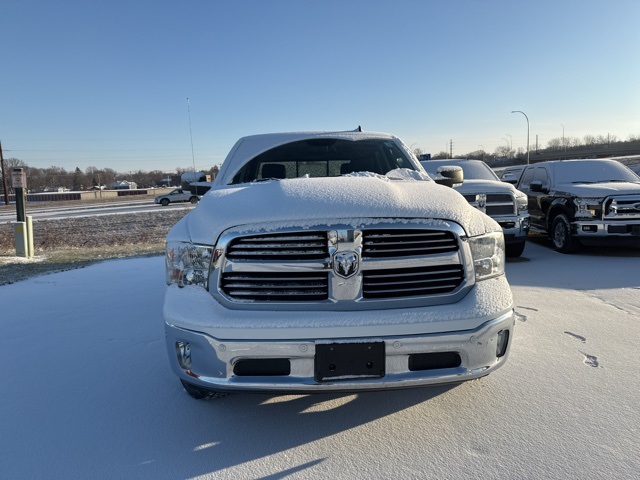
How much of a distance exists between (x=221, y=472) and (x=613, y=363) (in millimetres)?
2812

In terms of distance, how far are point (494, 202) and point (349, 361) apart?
6.23 meters

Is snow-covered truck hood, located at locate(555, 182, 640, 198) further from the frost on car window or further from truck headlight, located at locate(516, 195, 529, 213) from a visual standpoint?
the frost on car window

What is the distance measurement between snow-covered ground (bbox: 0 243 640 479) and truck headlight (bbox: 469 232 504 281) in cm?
83

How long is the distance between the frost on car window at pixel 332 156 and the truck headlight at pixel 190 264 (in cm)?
182

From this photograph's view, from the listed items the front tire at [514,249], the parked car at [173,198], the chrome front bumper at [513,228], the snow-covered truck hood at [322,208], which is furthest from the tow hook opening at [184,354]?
the parked car at [173,198]

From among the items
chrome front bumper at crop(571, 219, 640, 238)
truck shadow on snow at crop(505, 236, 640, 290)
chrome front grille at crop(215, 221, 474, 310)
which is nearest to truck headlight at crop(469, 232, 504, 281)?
chrome front grille at crop(215, 221, 474, 310)

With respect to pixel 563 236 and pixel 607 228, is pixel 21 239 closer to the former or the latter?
pixel 563 236

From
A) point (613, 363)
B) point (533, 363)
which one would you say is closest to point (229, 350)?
point (533, 363)

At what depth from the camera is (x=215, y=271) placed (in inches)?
90.7

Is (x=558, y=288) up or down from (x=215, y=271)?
down

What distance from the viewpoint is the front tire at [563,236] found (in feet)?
26.1

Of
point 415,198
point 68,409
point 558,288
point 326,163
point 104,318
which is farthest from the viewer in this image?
point 558,288

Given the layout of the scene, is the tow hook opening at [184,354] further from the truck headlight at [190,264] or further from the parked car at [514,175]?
the parked car at [514,175]

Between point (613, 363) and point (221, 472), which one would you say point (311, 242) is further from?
point (613, 363)
